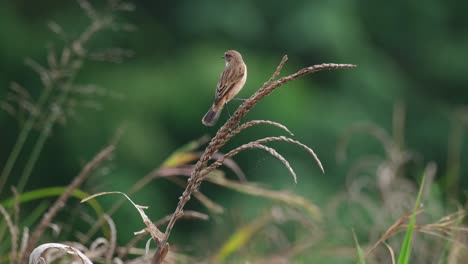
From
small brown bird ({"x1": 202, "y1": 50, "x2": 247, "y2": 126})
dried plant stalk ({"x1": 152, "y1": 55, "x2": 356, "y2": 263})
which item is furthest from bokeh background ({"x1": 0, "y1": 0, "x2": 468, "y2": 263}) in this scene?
dried plant stalk ({"x1": 152, "y1": 55, "x2": 356, "y2": 263})

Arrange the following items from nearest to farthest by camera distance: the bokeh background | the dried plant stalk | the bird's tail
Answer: the dried plant stalk
the bird's tail
the bokeh background

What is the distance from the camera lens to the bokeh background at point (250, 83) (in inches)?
452

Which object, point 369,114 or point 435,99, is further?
point 435,99

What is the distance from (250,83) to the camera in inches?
461

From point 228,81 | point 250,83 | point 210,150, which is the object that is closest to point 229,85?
point 228,81

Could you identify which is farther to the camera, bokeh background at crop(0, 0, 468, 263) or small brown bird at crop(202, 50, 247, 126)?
bokeh background at crop(0, 0, 468, 263)

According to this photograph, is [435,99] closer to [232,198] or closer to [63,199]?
[232,198]

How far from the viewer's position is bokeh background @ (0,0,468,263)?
11.5 m

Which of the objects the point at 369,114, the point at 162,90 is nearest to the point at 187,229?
the point at 162,90

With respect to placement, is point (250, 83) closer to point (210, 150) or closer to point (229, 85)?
point (229, 85)

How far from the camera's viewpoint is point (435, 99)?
45.6 feet

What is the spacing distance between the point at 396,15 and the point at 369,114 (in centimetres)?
285

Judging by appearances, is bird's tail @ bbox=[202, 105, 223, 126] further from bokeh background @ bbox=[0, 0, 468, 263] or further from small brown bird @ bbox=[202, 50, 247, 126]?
bokeh background @ bbox=[0, 0, 468, 263]

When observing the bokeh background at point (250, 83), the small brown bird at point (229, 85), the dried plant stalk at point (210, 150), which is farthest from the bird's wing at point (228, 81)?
the bokeh background at point (250, 83)
